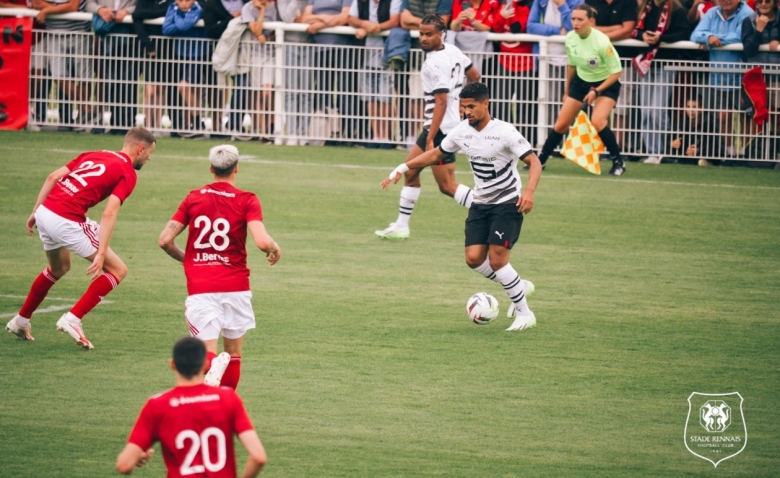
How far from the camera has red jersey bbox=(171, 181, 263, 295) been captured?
269 inches

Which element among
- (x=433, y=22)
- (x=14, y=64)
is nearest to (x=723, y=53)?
(x=433, y=22)

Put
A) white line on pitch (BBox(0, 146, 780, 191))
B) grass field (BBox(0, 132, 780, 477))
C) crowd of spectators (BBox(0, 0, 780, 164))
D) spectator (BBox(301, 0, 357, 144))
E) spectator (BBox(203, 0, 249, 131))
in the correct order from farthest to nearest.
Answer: spectator (BBox(203, 0, 249, 131))
spectator (BBox(301, 0, 357, 144))
crowd of spectators (BBox(0, 0, 780, 164))
white line on pitch (BBox(0, 146, 780, 191))
grass field (BBox(0, 132, 780, 477))

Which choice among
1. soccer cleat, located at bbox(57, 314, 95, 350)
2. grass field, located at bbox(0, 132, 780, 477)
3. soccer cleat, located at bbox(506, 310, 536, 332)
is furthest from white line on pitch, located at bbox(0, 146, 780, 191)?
soccer cleat, located at bbox(57, 314, 95, 350)

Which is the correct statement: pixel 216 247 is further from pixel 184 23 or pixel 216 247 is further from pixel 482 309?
pixel 184 23

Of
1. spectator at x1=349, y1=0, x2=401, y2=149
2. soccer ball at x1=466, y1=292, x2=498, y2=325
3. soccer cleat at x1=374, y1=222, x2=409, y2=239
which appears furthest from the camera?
spectator at x1=349, y1=0, x2=401, y2=149

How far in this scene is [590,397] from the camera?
25.4 feet

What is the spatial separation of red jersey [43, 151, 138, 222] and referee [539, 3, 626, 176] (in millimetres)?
8687

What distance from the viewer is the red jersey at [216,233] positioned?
6.84m

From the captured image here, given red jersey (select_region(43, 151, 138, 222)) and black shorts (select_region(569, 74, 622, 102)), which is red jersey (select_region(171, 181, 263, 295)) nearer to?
red jersey (select_region(43, 151, 138, 222))

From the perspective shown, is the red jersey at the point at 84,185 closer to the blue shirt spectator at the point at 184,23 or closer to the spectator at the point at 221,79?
the spectator at the point at 221,79

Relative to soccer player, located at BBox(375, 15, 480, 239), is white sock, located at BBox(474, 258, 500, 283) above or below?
below

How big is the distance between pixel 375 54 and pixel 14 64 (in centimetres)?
588

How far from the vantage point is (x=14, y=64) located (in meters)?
18.9

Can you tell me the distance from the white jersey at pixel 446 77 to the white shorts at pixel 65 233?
16.3ft
